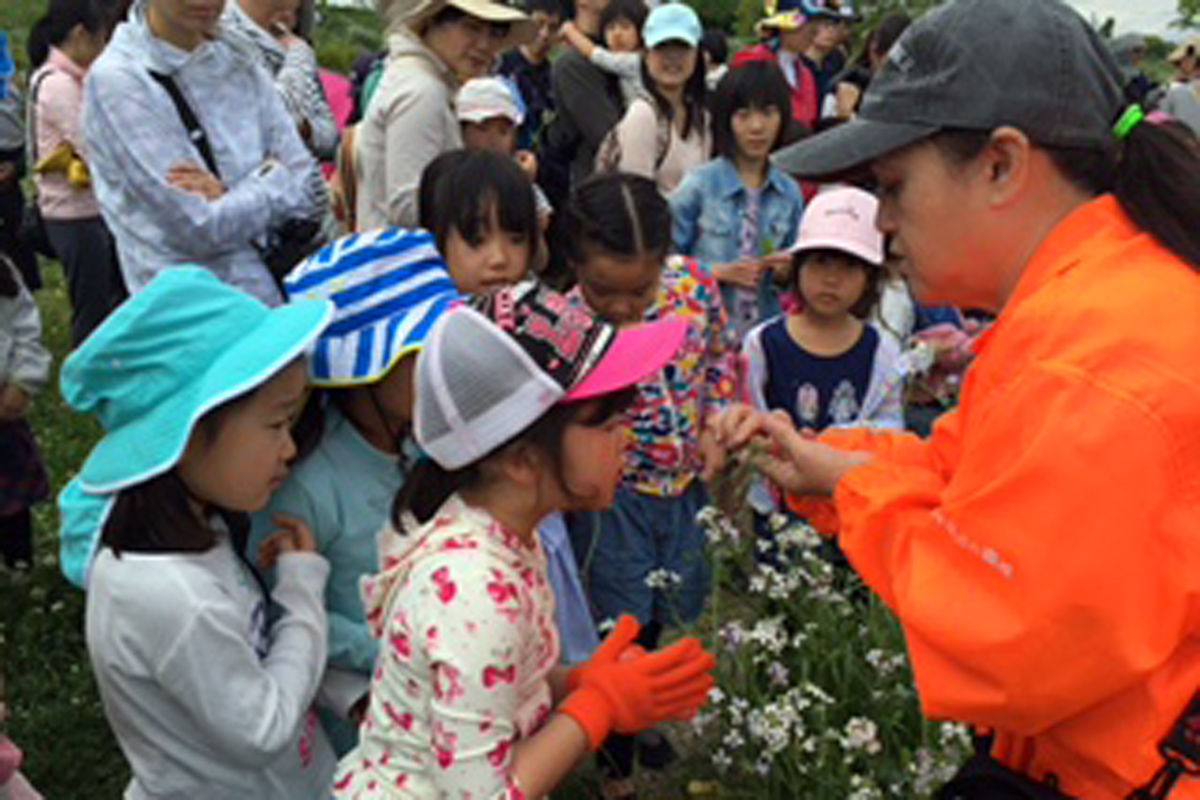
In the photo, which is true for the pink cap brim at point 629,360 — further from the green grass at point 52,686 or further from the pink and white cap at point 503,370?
the green grass at point 52,686

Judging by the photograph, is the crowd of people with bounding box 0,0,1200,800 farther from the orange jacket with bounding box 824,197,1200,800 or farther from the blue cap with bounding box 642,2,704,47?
the blue cap with bounding box 642,2,704,47

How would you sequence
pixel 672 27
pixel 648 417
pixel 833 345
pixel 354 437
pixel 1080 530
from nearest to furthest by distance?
1. pixel 1080 530
2. pixel 354 437
3. pixel 648 417
4. pixel 833 345
5. pixel 672 27

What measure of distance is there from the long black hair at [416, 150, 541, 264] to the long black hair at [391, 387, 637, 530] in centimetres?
122

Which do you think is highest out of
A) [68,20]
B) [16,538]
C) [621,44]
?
[68,20]

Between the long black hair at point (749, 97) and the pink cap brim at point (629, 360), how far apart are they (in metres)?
3.12

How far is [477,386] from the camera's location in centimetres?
178

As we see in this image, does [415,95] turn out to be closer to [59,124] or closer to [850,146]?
[850,146]

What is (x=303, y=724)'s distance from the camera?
7.52 ft

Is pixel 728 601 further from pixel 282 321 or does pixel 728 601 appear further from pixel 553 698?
pixel 282 321

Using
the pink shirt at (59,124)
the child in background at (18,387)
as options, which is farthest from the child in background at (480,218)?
the pink shirt at (59,124)

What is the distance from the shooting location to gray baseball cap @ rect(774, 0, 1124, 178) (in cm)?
147

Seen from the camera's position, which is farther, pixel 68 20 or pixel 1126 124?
pixel 68 20

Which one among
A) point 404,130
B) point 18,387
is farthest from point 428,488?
point 18,387

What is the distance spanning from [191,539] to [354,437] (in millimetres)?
475
